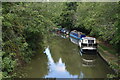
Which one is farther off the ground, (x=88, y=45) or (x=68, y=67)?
(x=88, y=45)

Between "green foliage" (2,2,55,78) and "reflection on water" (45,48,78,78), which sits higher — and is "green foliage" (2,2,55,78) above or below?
above

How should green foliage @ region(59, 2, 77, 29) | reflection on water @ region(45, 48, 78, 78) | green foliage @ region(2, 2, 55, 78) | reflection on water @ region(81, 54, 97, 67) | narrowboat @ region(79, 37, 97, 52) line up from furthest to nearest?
green foliage @ region(59, 2, 77, 29), narrowboat @ region(79, 37, 97, 52), reflection on water @ region(81, 54, 97, 67), reflection on water @ region(45, 48, 78, 78), green foliage @ region(2, 2, 55, 78)

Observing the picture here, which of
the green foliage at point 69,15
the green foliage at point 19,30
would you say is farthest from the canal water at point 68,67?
the green foliage at point 69,15

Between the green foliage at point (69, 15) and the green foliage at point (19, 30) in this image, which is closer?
the green foliage at point (19, 30)

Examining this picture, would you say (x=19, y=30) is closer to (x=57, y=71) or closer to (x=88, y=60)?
(x=57, y=71)

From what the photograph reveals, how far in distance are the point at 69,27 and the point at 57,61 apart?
1904 centimetres

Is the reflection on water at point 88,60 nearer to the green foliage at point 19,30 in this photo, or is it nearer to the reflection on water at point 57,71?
the reflection on water at point 57,71

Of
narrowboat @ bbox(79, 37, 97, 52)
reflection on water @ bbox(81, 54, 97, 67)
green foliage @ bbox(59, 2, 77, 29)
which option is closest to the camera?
reflection on water @ bbox(81, 54, 97, 67)

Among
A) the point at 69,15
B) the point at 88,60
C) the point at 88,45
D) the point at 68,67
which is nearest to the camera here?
the point at 68,67

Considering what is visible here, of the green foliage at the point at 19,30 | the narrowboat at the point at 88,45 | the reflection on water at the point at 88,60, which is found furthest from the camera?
the narrowboat at the point at 88,45

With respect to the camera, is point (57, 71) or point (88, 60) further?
point (88, 60)

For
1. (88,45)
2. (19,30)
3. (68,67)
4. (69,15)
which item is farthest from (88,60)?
(69,15)

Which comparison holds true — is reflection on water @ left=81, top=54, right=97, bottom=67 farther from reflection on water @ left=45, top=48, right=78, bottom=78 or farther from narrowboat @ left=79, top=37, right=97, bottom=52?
reflection on water @ left=45, top=48, right=78, bottom=78

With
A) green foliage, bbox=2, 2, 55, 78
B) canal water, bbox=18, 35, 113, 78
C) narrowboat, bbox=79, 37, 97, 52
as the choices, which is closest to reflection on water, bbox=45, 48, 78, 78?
canal water, bbox=18, 35, 113, 78
